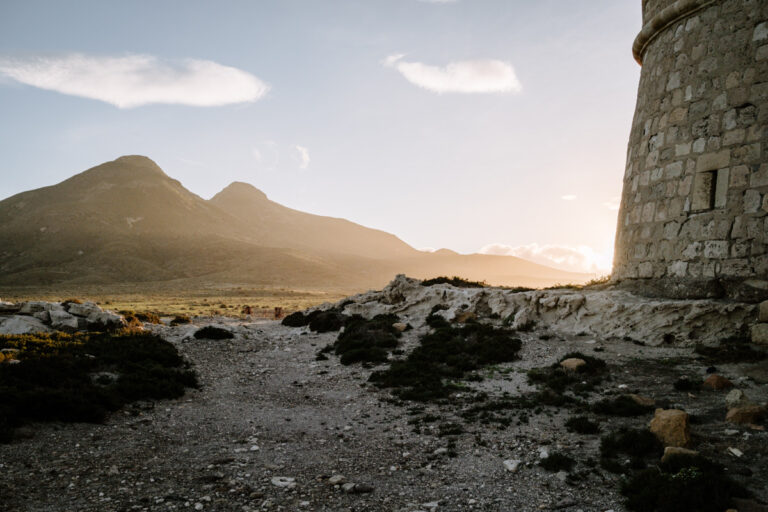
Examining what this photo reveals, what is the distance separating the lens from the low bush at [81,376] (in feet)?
27.1

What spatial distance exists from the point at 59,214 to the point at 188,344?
12606cm

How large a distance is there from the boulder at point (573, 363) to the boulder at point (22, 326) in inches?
701

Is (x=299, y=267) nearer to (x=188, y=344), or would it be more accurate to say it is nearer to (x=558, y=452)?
(x=188, y=344)

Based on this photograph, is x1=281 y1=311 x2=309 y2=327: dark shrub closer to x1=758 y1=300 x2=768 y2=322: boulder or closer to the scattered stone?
the scattered stone

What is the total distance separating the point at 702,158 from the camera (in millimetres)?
11766

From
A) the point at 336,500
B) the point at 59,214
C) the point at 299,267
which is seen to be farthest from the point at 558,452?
the point at 59,214

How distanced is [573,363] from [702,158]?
675cm

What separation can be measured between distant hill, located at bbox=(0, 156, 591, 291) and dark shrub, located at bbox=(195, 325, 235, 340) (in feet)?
214

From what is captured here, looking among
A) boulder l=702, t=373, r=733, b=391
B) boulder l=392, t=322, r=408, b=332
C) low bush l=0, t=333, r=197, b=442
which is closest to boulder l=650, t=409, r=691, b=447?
boulder l=702, t=373, r=733, b=391

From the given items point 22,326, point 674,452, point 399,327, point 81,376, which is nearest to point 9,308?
point 22,326

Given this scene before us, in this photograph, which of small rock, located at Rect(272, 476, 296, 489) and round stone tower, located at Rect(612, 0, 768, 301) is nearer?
small rock, located at Rect(272, 476, 296, 489)

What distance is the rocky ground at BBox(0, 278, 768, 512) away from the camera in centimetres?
574

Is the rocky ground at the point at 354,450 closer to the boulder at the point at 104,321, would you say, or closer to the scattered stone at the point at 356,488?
the scattered stone at the point at 356,488


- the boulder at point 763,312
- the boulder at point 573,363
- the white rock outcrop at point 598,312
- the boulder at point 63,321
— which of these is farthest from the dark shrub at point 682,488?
the boulder at point 63,321
